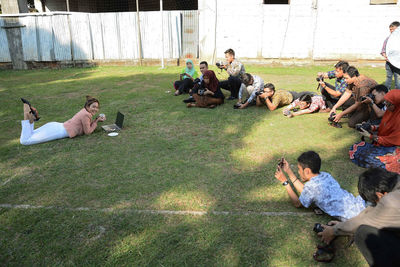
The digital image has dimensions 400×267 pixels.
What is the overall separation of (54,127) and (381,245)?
5052 mm

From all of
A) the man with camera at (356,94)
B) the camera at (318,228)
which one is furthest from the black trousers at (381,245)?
the man with camera at (356,94)

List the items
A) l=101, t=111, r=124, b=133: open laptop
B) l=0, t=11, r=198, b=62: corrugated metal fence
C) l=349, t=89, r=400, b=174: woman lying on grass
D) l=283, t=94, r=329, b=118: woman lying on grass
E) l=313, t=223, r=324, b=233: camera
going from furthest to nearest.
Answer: l=0, t=11, r=198, b=62: corrugated metal fence
l=283, t=94, r=329, b=118: woman lying on grass
l=101, t=111, r=124, b=133: open laptop
l=349, t=89, r=400, b=174: woman lying on grass
l=313, t=223, r=324, b=233: camera

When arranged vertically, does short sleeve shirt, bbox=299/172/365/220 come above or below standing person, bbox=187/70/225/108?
below

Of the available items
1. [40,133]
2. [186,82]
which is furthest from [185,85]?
[40,133]

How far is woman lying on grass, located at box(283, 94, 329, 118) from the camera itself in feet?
21.5

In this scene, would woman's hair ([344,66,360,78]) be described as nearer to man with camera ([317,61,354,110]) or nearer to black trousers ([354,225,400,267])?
man with camera ([317,61,354,110])

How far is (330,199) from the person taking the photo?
3.02m

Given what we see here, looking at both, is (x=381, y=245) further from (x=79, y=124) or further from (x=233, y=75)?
(x=233, y=75)

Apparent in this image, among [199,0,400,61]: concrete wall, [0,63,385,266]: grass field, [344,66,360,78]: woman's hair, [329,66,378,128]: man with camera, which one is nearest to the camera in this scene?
[0,63,385,266]: grass field

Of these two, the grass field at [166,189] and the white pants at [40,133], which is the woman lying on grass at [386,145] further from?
the white pants at [40,133]

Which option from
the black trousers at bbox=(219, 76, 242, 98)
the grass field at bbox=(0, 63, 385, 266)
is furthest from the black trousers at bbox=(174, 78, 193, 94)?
the grass field at bbox=(0, 63, 385, 266)

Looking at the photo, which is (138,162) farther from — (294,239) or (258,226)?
(294,239)

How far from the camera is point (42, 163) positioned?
174 inches

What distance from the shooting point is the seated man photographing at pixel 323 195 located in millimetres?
2963
